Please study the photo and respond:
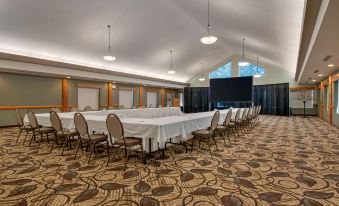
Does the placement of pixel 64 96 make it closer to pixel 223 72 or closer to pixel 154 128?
pixel 154 128

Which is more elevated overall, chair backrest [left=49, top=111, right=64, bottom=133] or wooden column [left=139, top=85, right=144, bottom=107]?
wooden column [left=139, top=85, right=144, bottom=107]

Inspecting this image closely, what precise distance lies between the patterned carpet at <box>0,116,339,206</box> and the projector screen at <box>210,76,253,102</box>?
5640 millimetres

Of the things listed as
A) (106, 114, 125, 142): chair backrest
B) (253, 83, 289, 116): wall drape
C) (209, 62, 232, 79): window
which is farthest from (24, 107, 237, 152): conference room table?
(209, 62, 232, 79): window

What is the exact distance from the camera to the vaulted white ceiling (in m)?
4.99

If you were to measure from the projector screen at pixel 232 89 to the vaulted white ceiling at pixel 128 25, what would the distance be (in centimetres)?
250

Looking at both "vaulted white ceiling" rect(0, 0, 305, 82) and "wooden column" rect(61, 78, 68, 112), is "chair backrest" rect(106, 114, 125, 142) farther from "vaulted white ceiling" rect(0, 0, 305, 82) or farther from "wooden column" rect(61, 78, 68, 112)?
"wooden column" rect(61, 78, 68, 112)

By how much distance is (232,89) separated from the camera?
10.0 meters

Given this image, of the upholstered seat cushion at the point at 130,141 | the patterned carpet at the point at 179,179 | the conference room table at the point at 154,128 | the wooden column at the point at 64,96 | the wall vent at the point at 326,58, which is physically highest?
the wall vent at the point at 326,58

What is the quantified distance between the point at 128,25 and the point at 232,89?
580cm

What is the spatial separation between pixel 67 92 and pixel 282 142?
367 inches

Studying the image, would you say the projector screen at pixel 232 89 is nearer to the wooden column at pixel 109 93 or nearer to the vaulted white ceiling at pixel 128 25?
the vaulted white ceiling at pixel 128 25

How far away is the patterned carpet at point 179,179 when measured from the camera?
7.32 ft

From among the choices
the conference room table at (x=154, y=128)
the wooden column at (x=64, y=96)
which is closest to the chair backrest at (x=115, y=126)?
the conference room table at (x=154, y=128)

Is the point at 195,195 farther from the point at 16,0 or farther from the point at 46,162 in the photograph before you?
the point at 16,0
